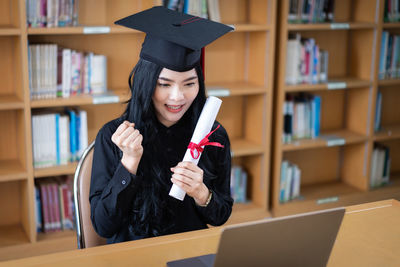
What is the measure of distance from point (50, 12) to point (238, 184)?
1662 mm

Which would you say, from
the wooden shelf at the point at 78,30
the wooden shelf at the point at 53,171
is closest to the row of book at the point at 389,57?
the wooden shelf at the point at 78,30

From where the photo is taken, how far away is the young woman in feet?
5.08

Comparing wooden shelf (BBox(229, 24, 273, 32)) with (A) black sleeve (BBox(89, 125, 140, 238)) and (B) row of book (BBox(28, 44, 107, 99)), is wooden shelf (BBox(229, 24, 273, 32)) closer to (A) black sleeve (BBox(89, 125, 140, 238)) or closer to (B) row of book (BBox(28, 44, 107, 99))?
(B) row of book (BBox(28, 44, 107, 99))

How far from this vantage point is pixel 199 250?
→ 139 centimetres

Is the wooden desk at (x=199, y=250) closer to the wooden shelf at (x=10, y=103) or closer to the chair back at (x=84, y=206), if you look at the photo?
the chair back at (x=84, y=206)

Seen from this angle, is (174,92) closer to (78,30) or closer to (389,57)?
(78,30)

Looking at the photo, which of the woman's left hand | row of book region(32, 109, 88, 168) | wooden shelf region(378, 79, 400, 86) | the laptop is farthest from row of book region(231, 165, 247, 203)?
the laptop

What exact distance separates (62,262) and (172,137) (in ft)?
2.01

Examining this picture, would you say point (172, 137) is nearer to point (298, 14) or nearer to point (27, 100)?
point (27, 100)

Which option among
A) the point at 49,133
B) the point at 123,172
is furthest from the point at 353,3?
the point at 123,172

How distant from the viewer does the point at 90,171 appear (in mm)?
1702

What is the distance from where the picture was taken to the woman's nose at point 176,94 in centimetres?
158

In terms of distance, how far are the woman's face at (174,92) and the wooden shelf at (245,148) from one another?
1.78 m

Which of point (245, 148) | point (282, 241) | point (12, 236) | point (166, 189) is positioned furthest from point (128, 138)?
point (245, 148)
